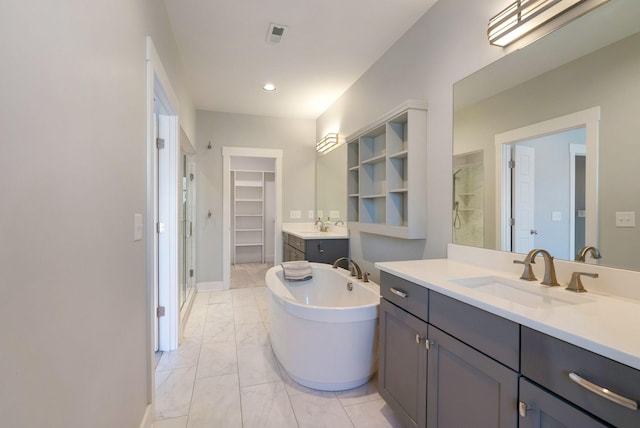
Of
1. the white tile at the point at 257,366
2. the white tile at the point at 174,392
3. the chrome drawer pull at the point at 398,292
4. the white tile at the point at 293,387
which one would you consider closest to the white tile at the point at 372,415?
the white tile at the point at 293,387

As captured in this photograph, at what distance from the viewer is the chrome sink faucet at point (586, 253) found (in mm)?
1237

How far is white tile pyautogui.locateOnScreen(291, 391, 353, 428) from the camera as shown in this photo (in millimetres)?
1710

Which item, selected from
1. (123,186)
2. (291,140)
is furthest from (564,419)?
(291,140)

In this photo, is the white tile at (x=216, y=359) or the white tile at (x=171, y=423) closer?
the white tile at (x=171, y=423)

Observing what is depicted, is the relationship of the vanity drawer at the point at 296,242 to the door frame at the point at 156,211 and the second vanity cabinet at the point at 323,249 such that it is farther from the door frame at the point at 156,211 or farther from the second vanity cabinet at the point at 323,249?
the door frame at the point at 156,211

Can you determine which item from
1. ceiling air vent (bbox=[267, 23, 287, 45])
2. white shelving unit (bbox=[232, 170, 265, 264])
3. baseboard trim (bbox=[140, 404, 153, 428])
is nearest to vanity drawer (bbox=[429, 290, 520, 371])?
baseboard trim (bbox=[140, 404, 153, 428])

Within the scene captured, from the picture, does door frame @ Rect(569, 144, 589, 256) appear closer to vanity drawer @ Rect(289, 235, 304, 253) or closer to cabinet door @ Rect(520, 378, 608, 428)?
cabinet door @ Rect(520, 378, 608, 428)

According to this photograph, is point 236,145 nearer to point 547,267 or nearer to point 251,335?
point 251,335

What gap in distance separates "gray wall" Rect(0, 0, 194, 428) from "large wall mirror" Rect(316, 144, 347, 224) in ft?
8.59

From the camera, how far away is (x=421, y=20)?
229 cm

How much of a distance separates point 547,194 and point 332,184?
2.94 metres

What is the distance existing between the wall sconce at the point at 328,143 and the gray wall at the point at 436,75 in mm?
1165

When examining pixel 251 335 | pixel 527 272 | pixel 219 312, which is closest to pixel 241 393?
pixel 251 335

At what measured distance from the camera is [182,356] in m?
2.51
